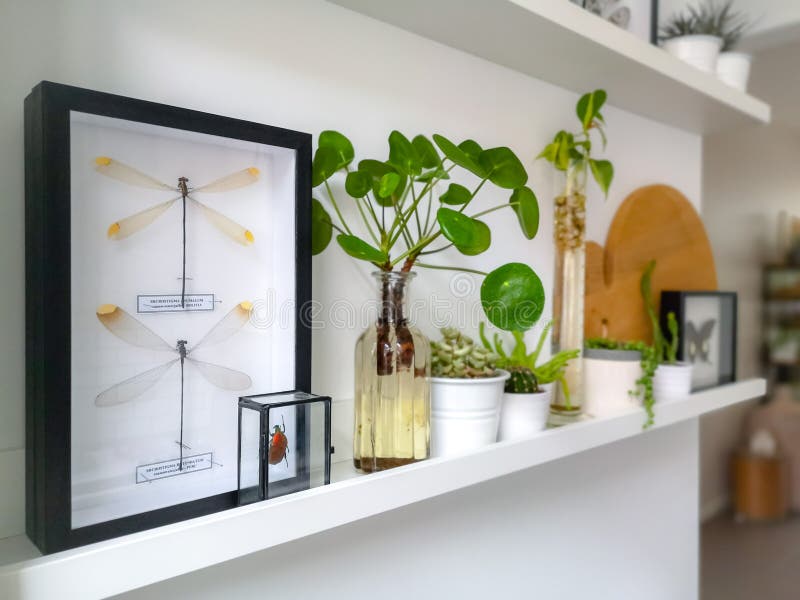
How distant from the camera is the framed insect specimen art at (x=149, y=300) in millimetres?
408

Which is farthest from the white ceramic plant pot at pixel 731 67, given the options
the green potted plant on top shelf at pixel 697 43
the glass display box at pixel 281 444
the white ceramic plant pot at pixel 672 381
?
the glass display box at pixel 281 444

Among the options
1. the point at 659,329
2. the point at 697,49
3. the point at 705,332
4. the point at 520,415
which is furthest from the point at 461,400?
the point at 697,49

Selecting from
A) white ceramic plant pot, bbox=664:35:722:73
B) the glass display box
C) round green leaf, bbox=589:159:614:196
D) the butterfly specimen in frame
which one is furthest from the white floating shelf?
white ceramic plant pot, bbox=664:35:722:73

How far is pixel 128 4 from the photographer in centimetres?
52

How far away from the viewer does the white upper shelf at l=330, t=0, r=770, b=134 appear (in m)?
0.68

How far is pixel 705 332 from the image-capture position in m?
1.09

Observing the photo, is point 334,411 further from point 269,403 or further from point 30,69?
point 30,69

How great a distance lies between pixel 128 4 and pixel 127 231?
0.68 feet

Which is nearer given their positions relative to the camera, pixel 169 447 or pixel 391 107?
pixel 169 447

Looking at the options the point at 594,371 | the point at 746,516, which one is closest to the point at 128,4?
the point at 594,371

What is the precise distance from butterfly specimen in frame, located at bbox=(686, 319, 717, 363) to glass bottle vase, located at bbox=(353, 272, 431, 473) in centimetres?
65

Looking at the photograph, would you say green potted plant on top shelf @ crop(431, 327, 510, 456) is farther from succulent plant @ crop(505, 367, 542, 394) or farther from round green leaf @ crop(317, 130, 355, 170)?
round green leaf @ crop(317, 130, 355, 170)

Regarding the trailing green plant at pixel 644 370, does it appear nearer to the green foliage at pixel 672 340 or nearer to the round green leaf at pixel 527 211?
the green foliage at pixel 672 340

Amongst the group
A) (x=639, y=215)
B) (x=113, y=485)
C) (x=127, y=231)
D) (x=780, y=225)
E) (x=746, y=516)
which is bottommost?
(x=746, y=516)
